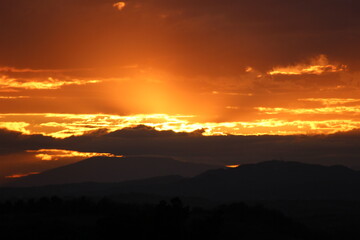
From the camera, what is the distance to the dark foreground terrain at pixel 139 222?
252ft

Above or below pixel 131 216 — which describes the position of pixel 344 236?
below

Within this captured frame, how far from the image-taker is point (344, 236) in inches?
4594

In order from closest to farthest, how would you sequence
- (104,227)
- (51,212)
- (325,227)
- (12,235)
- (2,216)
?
(104,227) < (12,235) < (2,216) < (51,212) < (325,227)

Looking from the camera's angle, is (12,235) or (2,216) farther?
(2,216)

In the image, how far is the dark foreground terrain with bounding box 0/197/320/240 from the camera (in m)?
76.8

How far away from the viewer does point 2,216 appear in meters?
104

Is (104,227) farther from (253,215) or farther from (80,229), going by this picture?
(253,215)

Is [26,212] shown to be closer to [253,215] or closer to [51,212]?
[51,212]

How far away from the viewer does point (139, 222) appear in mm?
76938

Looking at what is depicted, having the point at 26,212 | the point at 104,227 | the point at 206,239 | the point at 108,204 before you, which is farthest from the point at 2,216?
the point at 206,239

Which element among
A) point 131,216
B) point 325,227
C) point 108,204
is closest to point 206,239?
point 131,216

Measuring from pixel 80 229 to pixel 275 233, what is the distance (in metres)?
34.8

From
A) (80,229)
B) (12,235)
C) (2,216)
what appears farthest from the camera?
(2,216)

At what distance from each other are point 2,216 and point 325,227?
6611 centimetres
